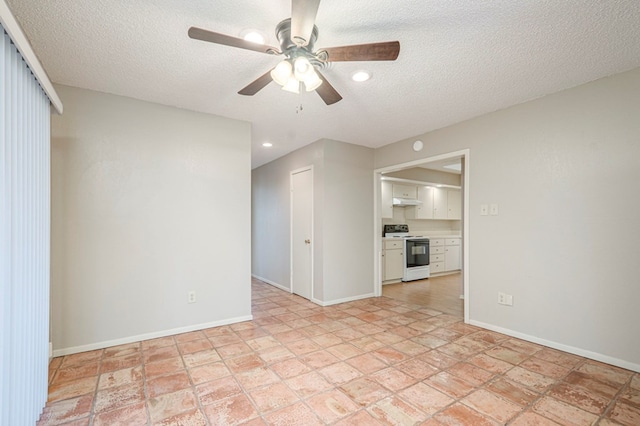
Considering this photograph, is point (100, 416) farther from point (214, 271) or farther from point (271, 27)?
point (271, 27)

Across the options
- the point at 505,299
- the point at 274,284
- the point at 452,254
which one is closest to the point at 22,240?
the point at 505,299

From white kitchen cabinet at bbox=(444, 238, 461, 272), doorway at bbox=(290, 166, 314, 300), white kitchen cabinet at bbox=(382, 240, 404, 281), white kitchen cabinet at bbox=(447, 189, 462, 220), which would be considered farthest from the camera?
white kitchen cabinet at bbox=(447, 189, 462, 220)

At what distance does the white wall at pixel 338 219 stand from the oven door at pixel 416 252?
4.99ft

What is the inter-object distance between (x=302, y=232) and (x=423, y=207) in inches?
133

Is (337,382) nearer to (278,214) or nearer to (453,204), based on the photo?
(278,214)

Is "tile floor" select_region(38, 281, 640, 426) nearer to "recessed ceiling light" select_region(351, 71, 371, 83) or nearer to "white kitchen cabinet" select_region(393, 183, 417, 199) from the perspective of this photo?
"recessed ceiling light" select_region(351, 71, 371, 83)

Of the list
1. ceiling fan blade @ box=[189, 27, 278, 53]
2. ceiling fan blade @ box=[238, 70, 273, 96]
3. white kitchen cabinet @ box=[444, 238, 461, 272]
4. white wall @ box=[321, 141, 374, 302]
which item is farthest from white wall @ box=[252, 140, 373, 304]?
white kitchen cabinet @ box=[444, 238, 461, 272]

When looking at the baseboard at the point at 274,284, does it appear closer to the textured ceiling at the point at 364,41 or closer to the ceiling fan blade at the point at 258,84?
the textured ceiling at the point at 364,41

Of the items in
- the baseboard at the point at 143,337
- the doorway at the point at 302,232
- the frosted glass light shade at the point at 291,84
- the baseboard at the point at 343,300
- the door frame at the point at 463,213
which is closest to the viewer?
the frosted glass light shade at the point at 291,84

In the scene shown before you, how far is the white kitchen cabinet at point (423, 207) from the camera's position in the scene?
652 cm

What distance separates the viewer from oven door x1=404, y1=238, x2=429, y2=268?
5816 mm

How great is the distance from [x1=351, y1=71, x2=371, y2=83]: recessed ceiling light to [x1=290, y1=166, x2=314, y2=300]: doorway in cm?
209

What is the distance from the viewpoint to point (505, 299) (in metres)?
3.07

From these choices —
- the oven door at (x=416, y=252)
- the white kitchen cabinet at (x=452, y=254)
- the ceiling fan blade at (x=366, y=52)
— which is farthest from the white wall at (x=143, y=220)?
the white kitchen cabinet at (x=452, y=254)
